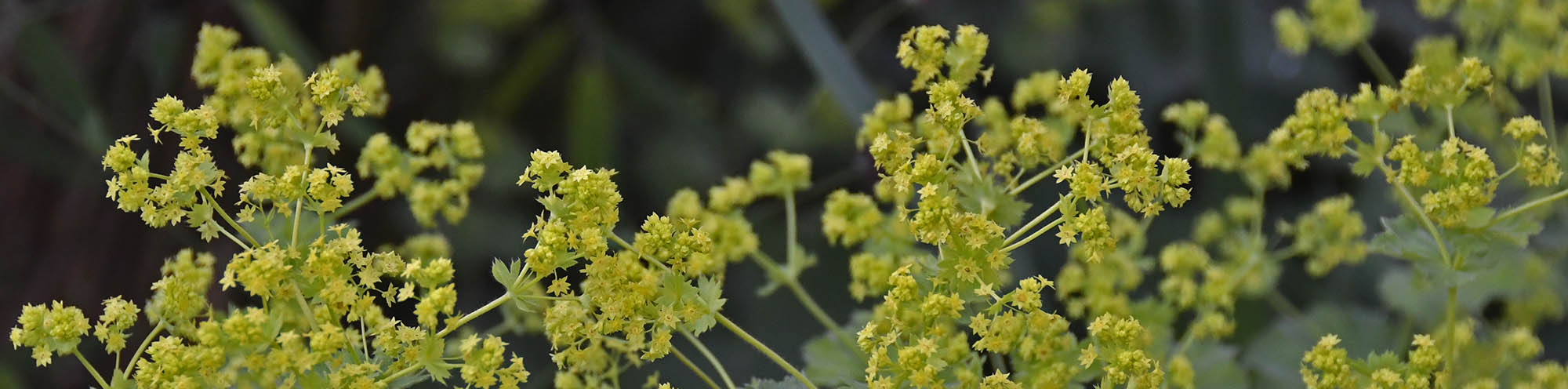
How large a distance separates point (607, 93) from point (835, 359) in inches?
35.7

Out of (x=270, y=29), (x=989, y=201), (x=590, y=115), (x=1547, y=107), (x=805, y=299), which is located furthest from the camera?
(x=590, y=115)

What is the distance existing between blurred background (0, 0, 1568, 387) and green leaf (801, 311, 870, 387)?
1.49ft

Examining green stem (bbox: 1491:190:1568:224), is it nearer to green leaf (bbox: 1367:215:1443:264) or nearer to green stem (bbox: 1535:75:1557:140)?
green leaf (bbox: 1367:215:1443:264)

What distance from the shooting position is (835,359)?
2.36 ft

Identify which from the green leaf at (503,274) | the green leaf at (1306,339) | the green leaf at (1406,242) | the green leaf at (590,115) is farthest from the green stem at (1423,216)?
the green leaf at (590,115)

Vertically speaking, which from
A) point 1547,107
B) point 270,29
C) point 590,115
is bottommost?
point 1547,107

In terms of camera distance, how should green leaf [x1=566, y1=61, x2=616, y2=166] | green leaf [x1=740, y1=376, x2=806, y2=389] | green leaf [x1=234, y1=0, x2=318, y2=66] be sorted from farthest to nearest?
green leaf [x1=566, y1=61, x2=616, y2=166], green leaf [x1=234, y1=0, x2=318, y2=66], green leaf [x1=740, y1=376, x2=806, y2=389]

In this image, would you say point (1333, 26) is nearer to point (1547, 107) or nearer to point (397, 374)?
point (1547, 107)

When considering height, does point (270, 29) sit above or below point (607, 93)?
below

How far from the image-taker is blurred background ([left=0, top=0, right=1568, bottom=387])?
133 centimetres

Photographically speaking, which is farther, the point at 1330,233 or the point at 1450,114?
the point at 1330,233

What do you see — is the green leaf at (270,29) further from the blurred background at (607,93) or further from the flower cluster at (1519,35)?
the flower cluster at (1519,35)

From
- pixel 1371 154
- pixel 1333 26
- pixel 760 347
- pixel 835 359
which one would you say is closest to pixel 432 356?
pixel 760 347

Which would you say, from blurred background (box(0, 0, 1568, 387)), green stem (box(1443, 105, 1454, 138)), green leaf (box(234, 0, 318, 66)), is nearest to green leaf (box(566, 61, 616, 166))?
blurred background (box(0, 0, 1568, 387))
